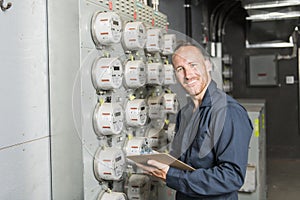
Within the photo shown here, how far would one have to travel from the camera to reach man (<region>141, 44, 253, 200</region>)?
3.63 feet

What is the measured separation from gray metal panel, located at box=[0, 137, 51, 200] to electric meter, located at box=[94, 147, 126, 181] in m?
0.19

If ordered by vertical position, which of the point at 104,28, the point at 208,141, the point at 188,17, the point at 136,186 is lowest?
the point at 136,186

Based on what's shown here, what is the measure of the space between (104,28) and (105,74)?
177 millimetres

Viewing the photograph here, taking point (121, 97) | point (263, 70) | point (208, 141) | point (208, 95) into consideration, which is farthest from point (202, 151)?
point (263, 70)

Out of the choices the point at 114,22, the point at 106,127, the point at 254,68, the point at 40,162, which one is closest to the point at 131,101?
the point at 106,127

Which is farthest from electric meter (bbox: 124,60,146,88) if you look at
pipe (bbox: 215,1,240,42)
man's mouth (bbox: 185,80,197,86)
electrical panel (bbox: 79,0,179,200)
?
pipe (bbox: 215,1,240,42)

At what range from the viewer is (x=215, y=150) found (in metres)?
1.14

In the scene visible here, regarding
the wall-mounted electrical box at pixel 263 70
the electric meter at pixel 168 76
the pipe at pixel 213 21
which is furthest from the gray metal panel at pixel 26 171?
the wall-mounted electrical box at pixel 263 70

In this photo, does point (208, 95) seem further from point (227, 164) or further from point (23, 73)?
point (23, 73)

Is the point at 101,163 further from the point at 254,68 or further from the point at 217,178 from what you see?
the point at 254,68

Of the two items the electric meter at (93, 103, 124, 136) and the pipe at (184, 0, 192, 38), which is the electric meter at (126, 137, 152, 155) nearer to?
the electric meter at (93, 103, 124, 136)

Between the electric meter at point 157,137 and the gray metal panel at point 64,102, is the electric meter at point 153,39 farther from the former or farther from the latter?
the gray metal panel at point 64,102

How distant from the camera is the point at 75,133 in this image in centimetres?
127

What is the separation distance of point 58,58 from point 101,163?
0.44m
